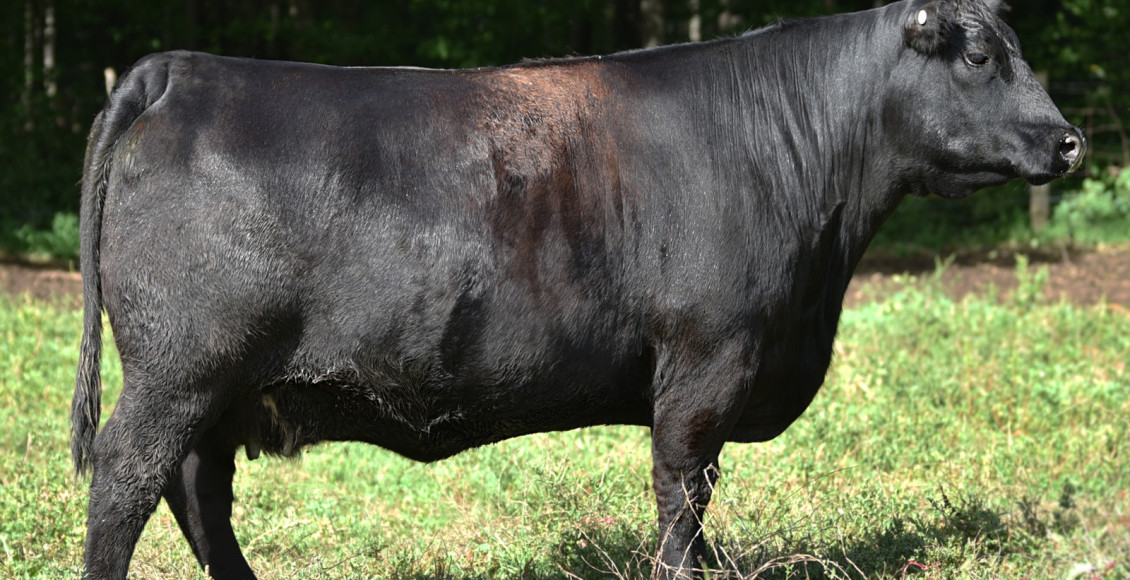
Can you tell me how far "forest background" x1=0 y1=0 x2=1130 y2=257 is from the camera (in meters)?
13.7

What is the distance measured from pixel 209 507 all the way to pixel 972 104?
3.02 m

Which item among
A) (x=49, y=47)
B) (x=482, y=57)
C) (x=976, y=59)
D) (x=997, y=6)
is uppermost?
(x=997, y=6)

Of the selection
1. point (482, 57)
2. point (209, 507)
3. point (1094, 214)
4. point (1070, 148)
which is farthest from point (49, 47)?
point (1070, 148)

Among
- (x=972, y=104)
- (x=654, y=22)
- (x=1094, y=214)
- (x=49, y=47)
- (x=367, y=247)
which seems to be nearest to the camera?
(x=367, y=247)

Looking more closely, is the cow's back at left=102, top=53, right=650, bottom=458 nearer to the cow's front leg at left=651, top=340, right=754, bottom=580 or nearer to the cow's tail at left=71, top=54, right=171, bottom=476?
the cow's tail at left=71, top=54, right=171, bottom=476

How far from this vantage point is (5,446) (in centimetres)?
614

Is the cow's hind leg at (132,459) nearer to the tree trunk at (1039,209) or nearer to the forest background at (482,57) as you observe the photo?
the forest background at (482,57)

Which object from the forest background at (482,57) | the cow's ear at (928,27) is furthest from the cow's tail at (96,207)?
the forest background at (482,57)

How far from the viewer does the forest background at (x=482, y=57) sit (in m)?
13.7

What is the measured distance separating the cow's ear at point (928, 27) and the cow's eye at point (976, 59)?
98mm

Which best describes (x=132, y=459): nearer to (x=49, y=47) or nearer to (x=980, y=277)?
(x=980, y=277)

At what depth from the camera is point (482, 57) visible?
15.9 metres

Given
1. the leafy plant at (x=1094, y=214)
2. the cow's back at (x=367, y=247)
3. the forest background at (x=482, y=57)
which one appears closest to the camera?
the cow's back at (x=367, y=247)

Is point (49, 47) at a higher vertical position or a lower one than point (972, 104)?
lower
